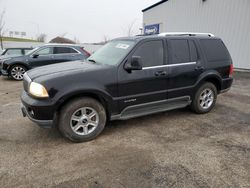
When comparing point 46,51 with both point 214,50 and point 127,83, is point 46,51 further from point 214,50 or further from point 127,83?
point 214,50

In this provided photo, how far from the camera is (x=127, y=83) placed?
353cm

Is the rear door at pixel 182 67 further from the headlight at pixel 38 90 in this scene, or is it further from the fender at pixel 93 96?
the headlight at pixel 38 90

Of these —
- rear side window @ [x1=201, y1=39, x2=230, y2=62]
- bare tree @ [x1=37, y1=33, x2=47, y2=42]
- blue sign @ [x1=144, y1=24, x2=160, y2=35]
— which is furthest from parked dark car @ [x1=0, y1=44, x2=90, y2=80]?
bare tree @ [x1=37, y1=33, x2=47, y2=42]

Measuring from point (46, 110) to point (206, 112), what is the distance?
12.1 feet

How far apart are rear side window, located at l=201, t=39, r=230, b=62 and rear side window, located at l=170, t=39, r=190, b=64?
55 centimetres

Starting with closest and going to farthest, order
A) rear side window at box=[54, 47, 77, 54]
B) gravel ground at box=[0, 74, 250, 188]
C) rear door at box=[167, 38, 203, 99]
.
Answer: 1. gravel ground at box=[0, 74, 250, 188]
2. rear door at box=[167, 38, 203, 99]
3. rear side window at box=[54, 47, 77, 54]

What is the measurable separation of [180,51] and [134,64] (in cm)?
134

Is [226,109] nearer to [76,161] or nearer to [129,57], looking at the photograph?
[129,57]

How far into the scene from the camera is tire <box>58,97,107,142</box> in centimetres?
316

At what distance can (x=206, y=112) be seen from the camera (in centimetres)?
474

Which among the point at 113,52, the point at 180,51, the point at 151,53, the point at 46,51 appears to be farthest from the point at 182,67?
the point at 46,51

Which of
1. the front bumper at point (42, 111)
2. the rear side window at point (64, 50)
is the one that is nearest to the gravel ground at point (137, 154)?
the front bumper at point (42, 111)

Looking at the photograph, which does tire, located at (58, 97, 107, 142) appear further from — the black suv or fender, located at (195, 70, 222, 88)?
fender, located at (195, 70, 222, 88)

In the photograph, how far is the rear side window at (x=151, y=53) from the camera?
3.73 meters
